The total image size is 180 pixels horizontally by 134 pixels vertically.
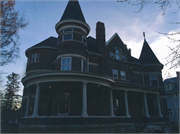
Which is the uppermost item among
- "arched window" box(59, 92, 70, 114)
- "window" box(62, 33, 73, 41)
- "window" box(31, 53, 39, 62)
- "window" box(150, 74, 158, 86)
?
"window" box(62, 33, 73, 41)

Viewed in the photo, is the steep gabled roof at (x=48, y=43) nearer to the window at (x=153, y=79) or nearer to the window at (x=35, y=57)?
the window at (x=35, y=57)


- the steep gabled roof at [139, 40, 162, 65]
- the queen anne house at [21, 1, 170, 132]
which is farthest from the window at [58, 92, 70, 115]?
the steep gabled roof at [139, 40, 162, 65]

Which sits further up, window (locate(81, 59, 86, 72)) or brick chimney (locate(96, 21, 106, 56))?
brick chimney (locate(96, 21, 106, 56))

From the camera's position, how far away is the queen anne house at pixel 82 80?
13195 mm

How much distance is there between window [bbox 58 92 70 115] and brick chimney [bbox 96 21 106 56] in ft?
27.7

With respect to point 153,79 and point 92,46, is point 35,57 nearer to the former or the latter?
point 92,46

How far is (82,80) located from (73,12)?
9722 millimetres

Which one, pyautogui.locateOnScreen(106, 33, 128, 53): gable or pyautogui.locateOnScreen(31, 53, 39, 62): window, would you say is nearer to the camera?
pyautogui.locateOnScreen(31, 53, 39, 62): window

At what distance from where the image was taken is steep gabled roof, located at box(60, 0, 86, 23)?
1812 centimetres

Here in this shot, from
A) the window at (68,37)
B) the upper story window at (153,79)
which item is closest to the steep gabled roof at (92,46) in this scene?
the window at (68,37)

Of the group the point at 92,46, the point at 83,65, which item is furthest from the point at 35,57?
the point at 92,46

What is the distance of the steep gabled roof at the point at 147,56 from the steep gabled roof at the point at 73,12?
43.3 ft

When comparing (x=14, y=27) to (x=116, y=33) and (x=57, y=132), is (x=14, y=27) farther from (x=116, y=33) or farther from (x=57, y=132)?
(x=116, y=33)

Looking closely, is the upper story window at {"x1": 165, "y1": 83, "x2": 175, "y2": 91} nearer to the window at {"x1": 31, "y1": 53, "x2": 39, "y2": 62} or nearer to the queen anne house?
the queen anne house
